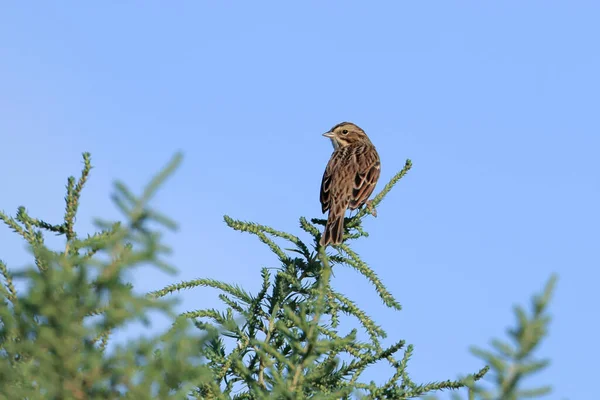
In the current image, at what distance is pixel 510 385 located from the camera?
93.4 inches

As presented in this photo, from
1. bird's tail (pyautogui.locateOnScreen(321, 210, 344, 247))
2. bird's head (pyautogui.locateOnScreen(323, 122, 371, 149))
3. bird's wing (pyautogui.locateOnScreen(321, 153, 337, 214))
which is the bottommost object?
bird's tail (pyautogui.locateOnScreen(321, 210, 344, 247))

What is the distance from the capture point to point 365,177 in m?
12.4

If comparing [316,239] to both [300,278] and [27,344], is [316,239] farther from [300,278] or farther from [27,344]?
[27,344]

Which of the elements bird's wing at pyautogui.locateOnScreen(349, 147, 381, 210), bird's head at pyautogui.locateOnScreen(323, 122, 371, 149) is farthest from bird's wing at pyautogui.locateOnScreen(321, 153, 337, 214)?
bird's head at pyautogui.locateOnScreen(323, 122, 371, 149)

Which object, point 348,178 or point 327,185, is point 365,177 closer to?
point 348,178

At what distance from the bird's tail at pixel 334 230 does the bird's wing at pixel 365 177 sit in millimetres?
1778

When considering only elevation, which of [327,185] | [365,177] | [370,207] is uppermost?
[365,177]

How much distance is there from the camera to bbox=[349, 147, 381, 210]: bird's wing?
11.8m

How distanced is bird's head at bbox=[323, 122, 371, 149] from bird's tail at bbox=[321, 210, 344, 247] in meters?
5.82

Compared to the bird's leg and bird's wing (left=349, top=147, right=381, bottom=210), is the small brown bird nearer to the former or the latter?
bird's wing (left=349, top=147, right=381, bottom=210)

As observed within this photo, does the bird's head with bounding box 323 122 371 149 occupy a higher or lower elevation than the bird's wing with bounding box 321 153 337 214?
higher

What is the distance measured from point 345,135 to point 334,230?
7938 millimetres

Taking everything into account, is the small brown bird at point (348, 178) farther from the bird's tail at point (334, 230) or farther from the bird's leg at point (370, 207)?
the bird's leg at point (370, 207)

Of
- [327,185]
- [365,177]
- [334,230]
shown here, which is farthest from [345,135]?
[334,230]
